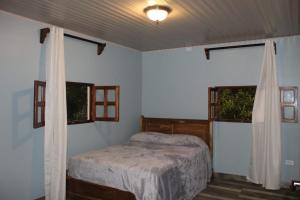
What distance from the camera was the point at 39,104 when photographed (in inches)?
126

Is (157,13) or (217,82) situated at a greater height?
(157,13)

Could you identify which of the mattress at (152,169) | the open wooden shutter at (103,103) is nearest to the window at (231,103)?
the mattress at (152,169)

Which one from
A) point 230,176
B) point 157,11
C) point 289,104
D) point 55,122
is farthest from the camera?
point 230,176

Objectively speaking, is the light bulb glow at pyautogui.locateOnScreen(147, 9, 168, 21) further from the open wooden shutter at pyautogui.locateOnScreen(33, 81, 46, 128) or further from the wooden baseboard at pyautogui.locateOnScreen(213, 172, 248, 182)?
the wooden baseboard at pyautogui.locateOnScreen(213, 172, 248, 182)

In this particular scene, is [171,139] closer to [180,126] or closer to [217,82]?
[180,126]

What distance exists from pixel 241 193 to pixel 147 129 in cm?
220

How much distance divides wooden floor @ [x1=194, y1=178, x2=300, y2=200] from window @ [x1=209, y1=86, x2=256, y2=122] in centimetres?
113

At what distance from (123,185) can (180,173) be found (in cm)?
81

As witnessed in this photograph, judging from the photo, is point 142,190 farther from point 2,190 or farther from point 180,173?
point 2,190

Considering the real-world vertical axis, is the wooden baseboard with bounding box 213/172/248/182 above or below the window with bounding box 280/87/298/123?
below

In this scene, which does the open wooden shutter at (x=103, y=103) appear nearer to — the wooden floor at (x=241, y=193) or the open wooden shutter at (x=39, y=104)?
the open wooden shutter at (x=39, y=104)

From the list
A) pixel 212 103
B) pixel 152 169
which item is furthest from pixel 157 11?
pixel 212 103

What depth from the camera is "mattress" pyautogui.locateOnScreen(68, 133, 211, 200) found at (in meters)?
2.86

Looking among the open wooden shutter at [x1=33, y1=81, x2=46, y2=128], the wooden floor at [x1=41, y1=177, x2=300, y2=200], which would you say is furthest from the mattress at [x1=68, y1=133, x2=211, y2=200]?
the open wooden shutter at [x1=33, y1=81, x2=46, y2=128]
